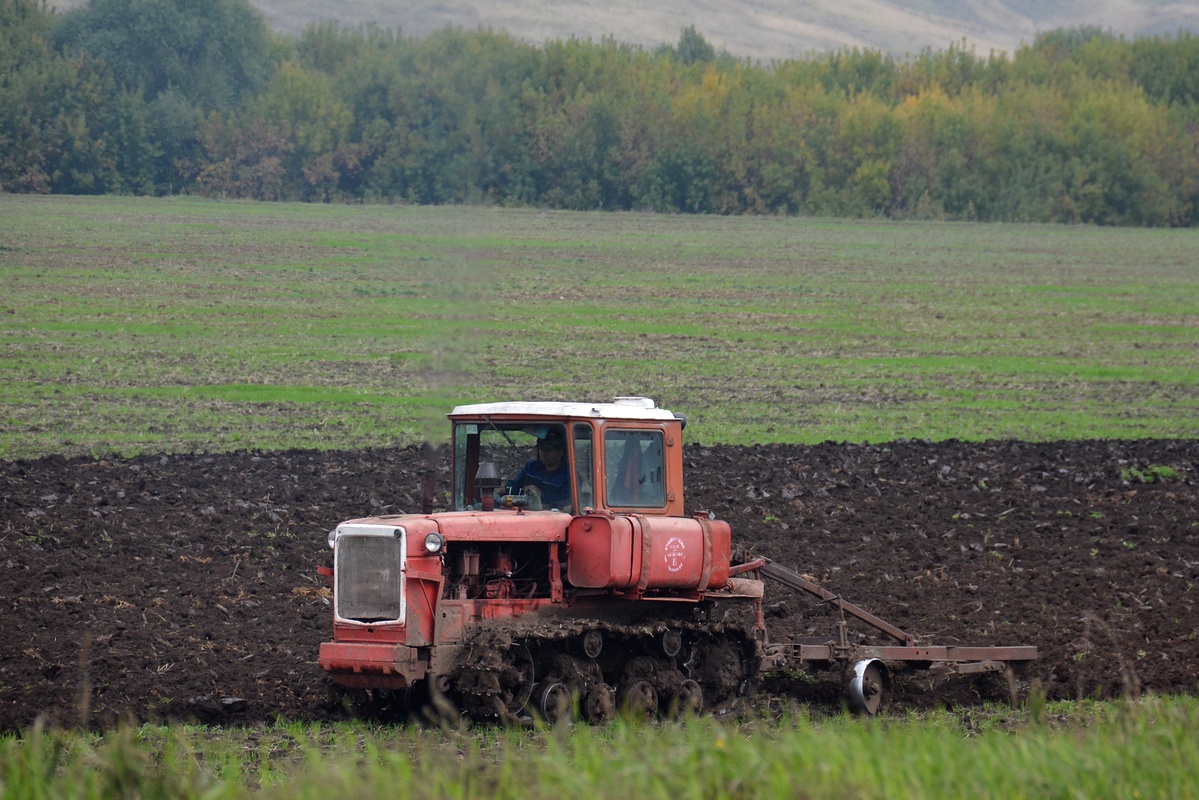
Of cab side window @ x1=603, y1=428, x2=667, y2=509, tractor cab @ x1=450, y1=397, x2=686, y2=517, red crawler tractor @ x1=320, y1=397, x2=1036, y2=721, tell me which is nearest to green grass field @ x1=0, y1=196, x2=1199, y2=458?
tractor cab @ x1=450, y1=397, x2=686, y2=517

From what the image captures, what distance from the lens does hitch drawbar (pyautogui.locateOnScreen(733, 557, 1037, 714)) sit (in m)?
12.8

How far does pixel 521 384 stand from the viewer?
96.0ft

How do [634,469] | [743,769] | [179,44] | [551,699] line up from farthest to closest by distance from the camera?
[179,44], [634,469], [551,699], [743,769]

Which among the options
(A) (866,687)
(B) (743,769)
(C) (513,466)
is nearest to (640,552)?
(C) (513,466)

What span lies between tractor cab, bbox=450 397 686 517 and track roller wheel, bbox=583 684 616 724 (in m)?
1.43

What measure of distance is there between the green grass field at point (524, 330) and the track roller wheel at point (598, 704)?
2761 millimetres

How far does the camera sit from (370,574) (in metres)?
11.1

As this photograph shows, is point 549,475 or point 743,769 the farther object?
point 549,475

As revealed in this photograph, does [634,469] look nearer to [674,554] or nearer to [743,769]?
[674,554]

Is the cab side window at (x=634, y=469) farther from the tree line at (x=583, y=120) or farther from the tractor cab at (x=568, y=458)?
the tree line at (x=583, y=120)

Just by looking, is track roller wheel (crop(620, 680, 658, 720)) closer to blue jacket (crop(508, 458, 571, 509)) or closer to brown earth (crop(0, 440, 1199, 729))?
blue jacket (crop(508, 458, 571, 509))

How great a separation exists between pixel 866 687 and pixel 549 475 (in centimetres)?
336

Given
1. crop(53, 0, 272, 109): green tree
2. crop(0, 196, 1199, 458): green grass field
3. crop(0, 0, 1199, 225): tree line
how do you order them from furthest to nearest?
crop(53, 0, 272, 109): green tree, crop(0, 196, 1199, 458): green grass field, crop(0, 0, 1199, 225): tree line

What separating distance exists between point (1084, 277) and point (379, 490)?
37.0 metres
